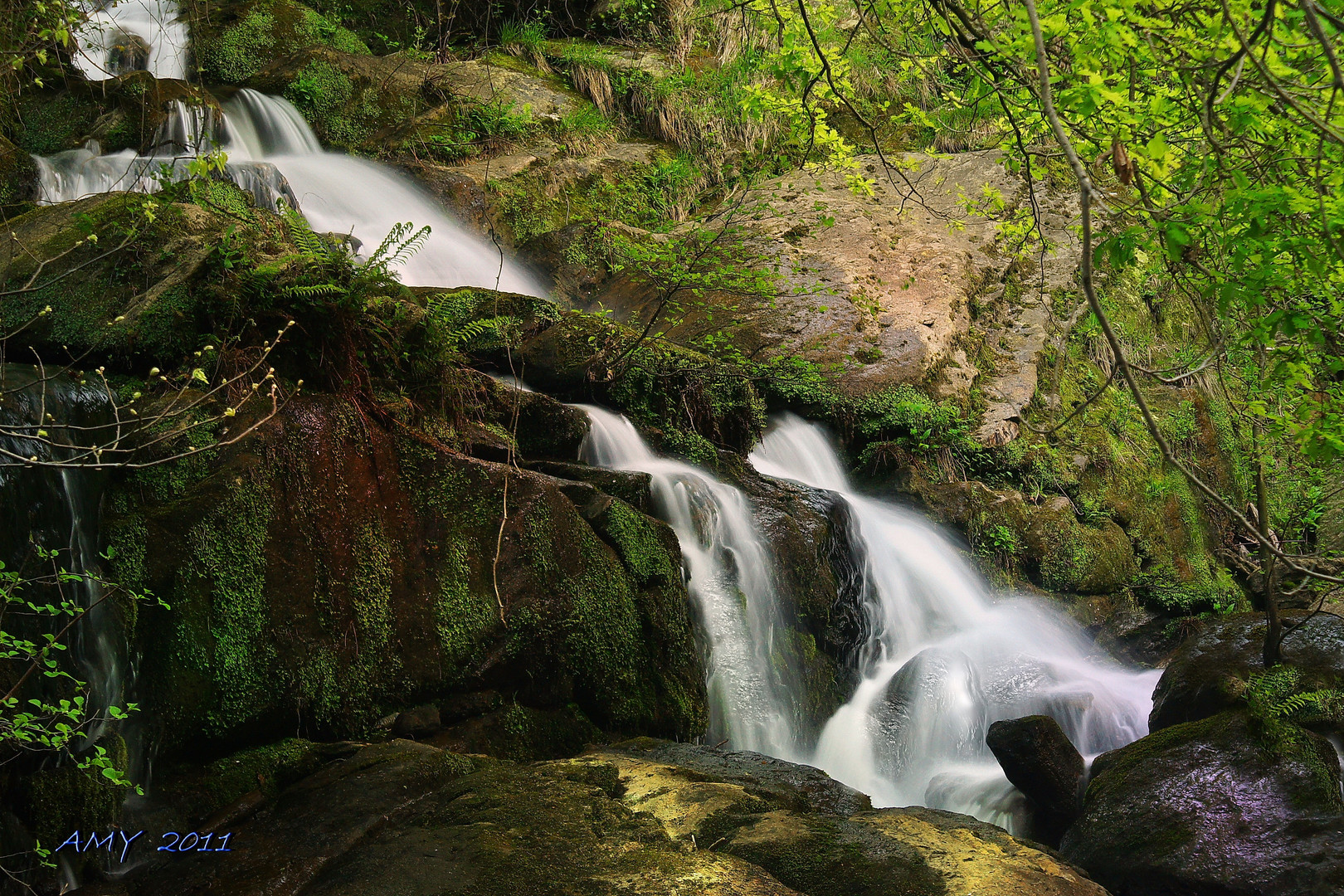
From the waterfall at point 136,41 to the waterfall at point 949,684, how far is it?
836 cm

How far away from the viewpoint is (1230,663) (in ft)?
18.9

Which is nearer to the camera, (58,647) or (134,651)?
(58,647)

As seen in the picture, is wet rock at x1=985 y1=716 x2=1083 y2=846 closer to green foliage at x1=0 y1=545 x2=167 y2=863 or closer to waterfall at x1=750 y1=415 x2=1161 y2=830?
waterfall at x1=750 y1=415 x2=1161 y2=830

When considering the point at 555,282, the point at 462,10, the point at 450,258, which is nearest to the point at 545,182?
the point at 555,282

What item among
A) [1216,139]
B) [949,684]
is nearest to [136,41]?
[949,684]

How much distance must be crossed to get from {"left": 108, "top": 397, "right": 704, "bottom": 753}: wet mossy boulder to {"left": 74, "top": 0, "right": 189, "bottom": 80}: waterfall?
7.81 meters

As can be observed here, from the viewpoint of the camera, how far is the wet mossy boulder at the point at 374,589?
3752 millimetres

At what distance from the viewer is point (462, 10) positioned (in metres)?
14.4

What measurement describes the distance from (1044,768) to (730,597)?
225 cm

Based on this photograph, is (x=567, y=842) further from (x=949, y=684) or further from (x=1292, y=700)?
(x=949, y=684)

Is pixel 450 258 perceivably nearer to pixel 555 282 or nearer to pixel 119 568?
pixel 555 282

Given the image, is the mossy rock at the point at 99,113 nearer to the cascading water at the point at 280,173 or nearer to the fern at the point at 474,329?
the cascading water at the point at 280,173

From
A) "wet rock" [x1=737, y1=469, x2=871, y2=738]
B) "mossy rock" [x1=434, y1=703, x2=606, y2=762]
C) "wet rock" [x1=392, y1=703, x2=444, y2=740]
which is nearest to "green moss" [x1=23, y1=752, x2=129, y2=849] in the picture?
"wet rock" [x1=392, y1=703, x2=444, y2=740]

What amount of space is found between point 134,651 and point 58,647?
1.86ft
